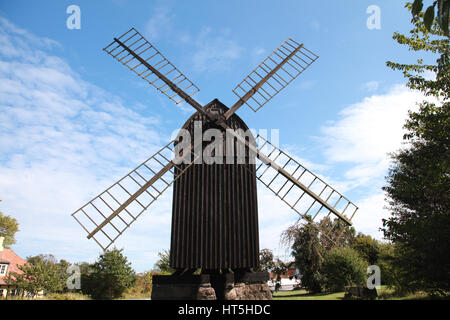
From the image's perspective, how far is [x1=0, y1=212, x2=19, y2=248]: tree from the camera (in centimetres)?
3591

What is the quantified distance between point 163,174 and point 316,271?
60.8 ft

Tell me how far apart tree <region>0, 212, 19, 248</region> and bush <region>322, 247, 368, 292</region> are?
132 ft

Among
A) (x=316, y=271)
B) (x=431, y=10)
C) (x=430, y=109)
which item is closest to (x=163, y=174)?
(x=431, y=10)

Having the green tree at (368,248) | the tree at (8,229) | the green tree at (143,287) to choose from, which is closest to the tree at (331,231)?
the green tree at (368,248)

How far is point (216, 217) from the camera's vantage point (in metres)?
9.75

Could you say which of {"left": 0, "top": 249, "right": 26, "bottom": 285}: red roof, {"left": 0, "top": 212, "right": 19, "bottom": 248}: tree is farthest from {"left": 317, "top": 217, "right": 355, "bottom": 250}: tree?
{"left": 0, "top": 212, "right": 19, "bottom": 248}: tree

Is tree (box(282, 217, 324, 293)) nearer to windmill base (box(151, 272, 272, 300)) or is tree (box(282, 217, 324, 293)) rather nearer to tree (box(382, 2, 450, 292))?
tree (box(382, 2, 450, 292))

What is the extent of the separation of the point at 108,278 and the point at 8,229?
23139 mm

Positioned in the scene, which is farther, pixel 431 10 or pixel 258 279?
pixel 258 279

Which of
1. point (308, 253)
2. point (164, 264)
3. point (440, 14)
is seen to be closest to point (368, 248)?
point (308, 253)

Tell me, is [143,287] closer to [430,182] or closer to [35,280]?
[35,280]
